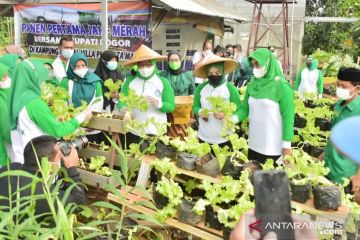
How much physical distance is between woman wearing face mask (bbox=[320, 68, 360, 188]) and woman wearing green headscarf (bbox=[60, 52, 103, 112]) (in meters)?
2.39

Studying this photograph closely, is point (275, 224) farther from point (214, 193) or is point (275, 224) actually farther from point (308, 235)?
point (214, 193)

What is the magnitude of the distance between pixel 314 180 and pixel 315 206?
0.20 metres

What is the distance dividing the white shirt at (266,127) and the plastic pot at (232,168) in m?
0.59

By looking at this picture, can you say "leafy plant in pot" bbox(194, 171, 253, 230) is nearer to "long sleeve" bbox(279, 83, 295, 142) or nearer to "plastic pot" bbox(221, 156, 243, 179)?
"plastic pot" bbox(221, 156, 243, 179)

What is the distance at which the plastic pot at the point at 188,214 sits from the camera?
2.80m

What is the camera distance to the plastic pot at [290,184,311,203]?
271cm

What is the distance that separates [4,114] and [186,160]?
1403 millimetres

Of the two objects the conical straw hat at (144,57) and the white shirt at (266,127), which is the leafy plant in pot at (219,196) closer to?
the white shirt at (266,127)

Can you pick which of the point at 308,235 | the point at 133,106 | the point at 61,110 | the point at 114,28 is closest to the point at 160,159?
the point at 133,106

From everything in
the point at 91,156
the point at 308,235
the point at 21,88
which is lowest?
the point at 91,156

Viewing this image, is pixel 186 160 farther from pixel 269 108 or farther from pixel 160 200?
pixel 269 108

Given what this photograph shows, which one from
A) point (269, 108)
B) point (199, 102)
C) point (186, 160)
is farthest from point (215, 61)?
point (186, 160)

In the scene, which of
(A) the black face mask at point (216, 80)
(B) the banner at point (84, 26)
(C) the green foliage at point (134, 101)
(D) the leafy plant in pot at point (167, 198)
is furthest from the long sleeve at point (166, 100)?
(B) the banner at point (84, 26)

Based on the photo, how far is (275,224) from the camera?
1.08 meters
